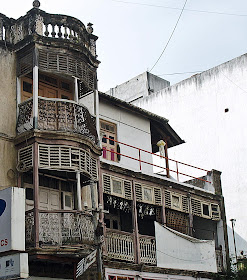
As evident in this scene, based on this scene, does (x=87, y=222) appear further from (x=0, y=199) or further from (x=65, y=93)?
(x=65, y=93)

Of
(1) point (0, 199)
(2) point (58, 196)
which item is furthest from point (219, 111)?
(1) point (0, 199)

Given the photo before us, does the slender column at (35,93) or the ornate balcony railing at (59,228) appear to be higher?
the slender column at (35,93)

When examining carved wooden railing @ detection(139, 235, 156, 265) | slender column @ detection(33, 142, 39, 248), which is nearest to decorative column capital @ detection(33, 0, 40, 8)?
slender column @ detection(33, 142, 39, 248)

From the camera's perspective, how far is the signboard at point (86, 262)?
16.4m

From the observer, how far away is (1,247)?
14.4 meters

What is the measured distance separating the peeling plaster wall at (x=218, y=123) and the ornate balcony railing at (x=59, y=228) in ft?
46.0

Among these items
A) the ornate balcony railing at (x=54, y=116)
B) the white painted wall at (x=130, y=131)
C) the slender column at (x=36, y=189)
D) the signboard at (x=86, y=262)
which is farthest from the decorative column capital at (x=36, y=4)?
the signboard at (x=86, y=262)

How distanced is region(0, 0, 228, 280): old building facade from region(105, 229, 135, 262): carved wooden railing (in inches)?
1.4

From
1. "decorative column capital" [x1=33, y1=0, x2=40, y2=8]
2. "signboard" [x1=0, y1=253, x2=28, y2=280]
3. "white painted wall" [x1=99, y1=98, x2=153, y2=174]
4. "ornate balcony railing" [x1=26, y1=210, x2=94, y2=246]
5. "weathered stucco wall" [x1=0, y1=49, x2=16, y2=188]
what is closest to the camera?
"signboard" [x1=0, y1=253, x2=28, y2=280]

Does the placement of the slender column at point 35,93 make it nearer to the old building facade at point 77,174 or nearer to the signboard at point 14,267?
the old building facade at point 77,174

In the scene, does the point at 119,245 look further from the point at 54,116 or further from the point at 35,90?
the point at 35,90

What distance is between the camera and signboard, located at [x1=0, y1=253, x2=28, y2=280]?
13.9 meters

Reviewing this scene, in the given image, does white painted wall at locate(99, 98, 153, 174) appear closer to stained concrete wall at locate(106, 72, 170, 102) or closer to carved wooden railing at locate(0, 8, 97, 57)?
carved wooden railing at locate(0, 8, 97, 57)

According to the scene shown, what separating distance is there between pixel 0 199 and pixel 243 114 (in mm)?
18825
